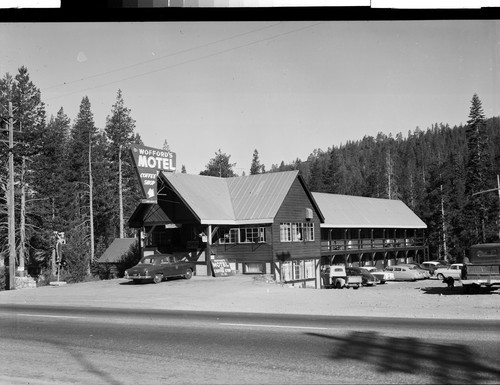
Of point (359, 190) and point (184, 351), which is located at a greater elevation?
point (359, 190)

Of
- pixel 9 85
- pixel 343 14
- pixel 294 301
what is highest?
pixel 9 85

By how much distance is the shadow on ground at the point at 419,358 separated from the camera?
26.6 feet

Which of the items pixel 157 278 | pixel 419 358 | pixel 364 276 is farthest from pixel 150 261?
pixel 419 358

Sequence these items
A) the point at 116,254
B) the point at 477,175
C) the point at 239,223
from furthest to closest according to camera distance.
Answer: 1. the point at 116,254
2. the point at 477,175
3. the point at 239,223

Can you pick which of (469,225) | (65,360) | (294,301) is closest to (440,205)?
(469,225)

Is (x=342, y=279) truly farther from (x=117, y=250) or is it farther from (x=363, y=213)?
(x=117, y=250)

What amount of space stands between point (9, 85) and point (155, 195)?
55.5 feet

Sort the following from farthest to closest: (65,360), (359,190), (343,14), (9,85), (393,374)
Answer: (359,190) → (9,85) → (65,360) → (343,14) → (393,374)

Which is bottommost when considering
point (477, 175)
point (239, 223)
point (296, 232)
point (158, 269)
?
point (158, 269)

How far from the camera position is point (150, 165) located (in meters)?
32.9

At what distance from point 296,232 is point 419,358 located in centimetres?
2810

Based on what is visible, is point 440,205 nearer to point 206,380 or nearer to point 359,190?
point 359,190

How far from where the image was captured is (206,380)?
820cm

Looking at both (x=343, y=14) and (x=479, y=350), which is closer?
(x=343, y=14)
